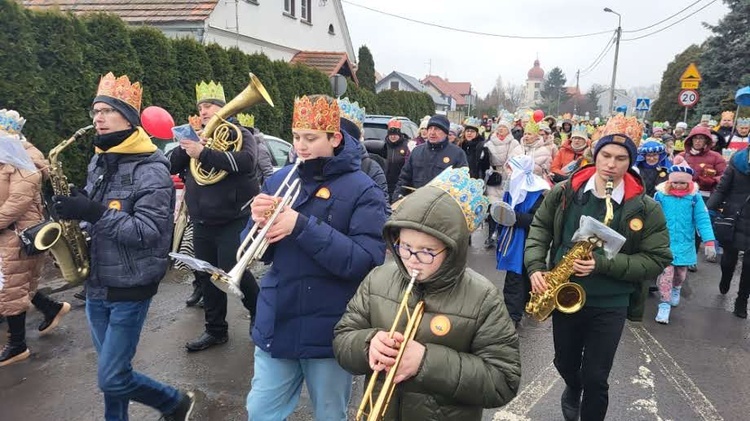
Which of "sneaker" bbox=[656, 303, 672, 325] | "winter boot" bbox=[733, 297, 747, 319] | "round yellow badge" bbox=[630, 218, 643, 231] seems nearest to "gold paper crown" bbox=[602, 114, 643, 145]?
"round yellow badge" bbox=[630, 218, 643, 231]

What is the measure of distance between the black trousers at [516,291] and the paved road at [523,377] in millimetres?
243

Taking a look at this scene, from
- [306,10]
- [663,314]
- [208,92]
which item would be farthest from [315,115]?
[306,10]

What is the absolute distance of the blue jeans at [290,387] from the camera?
2.57 meters

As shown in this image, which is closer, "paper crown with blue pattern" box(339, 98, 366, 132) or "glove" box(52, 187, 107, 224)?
"glove" box(52, 187, 107, 224)

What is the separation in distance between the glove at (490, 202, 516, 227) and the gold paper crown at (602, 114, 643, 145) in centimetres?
177

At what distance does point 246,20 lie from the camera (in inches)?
648

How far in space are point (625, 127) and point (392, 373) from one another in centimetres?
226

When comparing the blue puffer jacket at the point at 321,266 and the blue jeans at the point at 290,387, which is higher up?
the blue puffer jacket at the point at 321,266

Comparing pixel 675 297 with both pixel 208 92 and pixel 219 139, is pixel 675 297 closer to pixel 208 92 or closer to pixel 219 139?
pixel 219 139

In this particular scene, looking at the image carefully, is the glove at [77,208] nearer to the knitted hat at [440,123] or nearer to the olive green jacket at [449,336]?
the olive green jacket at [449,336]

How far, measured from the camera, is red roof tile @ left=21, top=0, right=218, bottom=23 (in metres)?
13.5

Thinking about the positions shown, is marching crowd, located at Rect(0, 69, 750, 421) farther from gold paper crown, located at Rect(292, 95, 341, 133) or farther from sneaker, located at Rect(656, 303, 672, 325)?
sneaker, located at Rect(656, 303, 672, 325)

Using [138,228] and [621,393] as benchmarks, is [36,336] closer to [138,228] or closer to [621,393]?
[138,228]

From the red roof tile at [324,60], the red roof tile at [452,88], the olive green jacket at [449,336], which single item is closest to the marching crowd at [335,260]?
the olive green jacket at [449,336]
